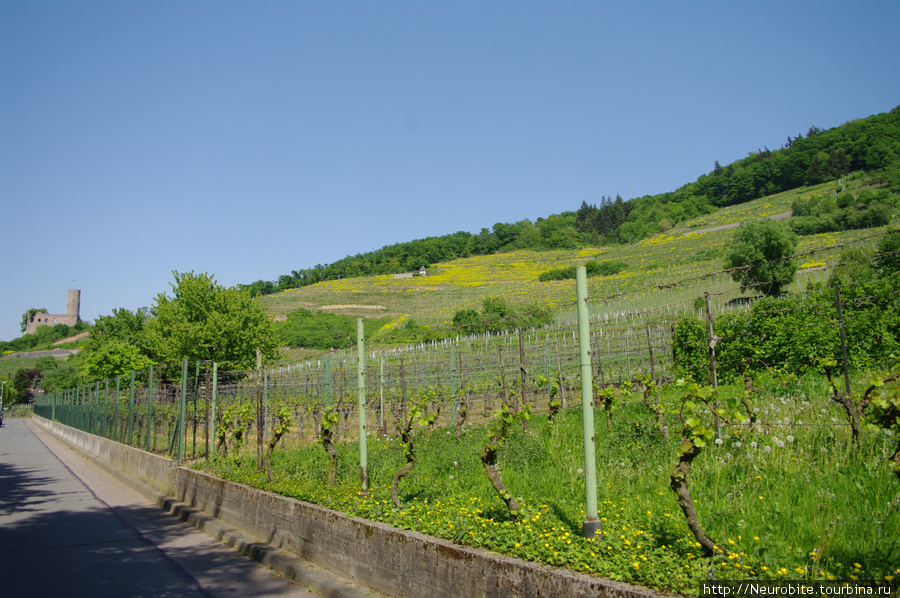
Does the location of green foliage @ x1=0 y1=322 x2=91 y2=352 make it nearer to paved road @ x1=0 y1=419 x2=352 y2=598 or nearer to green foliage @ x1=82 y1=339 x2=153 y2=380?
green foliage @ x1=82 y1=339 x2=153 y2=380

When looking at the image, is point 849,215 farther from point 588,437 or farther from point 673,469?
point 588,437

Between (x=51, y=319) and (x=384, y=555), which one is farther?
(x=51, y=319)

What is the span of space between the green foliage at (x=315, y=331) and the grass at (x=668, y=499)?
5290 cm

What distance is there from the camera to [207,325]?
40625mm

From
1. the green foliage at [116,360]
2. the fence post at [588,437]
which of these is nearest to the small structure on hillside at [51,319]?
the green foliage at [116,360]

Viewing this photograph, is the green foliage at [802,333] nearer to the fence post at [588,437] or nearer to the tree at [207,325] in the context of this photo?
the fence post at [588,437]

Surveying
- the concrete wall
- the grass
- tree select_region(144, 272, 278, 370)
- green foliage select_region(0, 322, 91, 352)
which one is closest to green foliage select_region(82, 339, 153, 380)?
tree select_region(144, 272, 278, 370)

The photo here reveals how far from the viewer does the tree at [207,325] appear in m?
40.3

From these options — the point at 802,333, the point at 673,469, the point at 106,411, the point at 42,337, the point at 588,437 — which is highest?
the point at 42,337

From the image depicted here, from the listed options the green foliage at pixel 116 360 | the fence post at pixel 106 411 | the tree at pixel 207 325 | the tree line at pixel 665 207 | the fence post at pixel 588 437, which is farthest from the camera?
the tree line at pixel 665 207

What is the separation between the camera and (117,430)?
17.0 meters

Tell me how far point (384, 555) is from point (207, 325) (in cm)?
3909

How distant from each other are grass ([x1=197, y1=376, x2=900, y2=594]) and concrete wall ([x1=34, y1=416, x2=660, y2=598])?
0.56 ft

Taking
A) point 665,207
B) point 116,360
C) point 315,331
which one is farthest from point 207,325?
point 665,207
